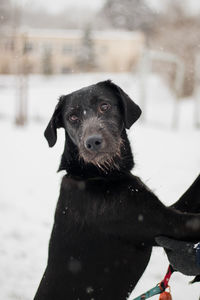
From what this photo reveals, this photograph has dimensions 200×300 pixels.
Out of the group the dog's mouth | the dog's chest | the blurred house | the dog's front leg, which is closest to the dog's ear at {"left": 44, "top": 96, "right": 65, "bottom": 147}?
the dog's mouth

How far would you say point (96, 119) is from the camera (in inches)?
127

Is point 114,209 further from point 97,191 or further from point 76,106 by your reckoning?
point 76,106

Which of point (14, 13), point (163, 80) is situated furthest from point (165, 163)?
point (163, 80)

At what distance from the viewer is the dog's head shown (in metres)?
2.86

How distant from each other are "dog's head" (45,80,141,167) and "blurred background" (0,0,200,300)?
0.37 meters

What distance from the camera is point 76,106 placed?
3.28 meters

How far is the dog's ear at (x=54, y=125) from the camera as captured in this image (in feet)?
10.2

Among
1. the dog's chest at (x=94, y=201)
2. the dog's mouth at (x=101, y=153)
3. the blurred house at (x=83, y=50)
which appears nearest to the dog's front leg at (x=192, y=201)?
the dog's chest at (x=94, y=201)

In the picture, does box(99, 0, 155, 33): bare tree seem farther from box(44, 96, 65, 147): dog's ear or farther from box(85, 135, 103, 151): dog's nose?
box(85, 135, 103, 151): dog's nose

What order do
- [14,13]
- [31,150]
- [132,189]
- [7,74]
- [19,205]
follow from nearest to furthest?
[132,189] → [19,205] → [31,150] → [14,13] → [7,74]

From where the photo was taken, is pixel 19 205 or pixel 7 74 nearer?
pixel 19 205

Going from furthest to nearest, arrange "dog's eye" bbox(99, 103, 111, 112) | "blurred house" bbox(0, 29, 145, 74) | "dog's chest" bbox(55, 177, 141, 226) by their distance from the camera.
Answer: "blurred house" bbox(0, 29, 145, 74) → "dog's eye" bbox(99, 103, 111, 112) → "dog's chest" bbox(55, 177, 141, 226)

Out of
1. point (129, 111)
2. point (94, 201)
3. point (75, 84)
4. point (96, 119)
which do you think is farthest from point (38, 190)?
point (75, 84)

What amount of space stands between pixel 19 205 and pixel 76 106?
3627 millimetres
